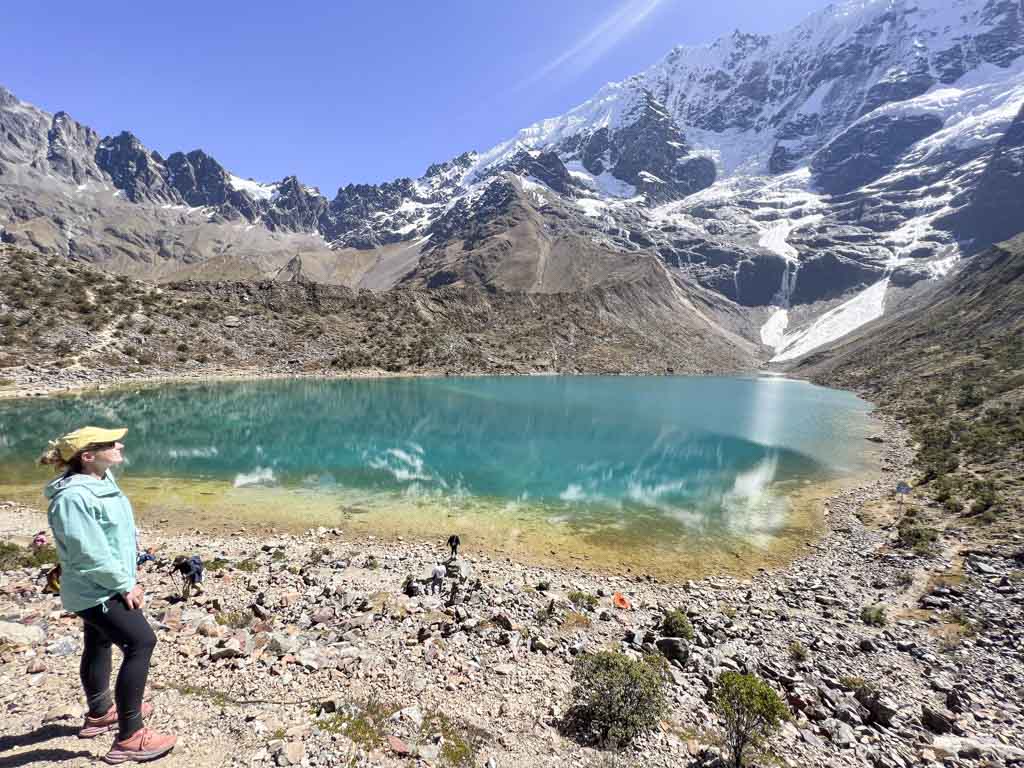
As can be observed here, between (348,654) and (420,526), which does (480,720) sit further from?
(420,526)

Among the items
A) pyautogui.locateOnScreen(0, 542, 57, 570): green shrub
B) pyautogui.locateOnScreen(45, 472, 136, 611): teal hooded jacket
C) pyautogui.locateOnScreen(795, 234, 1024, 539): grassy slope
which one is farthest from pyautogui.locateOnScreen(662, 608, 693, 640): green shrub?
pyautogui.locateOnScreen(0, 542, 57, 570): green shrub

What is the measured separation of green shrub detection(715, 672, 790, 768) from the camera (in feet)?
24.2

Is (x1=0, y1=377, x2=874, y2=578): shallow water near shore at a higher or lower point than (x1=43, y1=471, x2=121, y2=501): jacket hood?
lower

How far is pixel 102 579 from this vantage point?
489 centimetres

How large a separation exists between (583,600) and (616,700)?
661 cm

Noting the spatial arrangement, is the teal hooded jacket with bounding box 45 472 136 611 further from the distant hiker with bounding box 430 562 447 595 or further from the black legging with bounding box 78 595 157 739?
the distant hiker with bounding box 430 562 447 595

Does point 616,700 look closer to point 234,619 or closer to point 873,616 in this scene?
point 234,619

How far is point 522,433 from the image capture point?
47.0 metres

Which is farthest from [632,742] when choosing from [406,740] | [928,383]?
[928,383]

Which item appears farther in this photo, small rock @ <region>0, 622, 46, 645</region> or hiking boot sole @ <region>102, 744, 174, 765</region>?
small rock @ <region>0, 622, 46, 645</region>

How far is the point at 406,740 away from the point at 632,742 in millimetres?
3680

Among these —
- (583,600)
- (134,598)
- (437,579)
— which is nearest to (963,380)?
(583,600)

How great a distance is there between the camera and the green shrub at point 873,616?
13976 millimetres

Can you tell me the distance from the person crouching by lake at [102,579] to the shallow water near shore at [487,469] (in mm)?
14876
